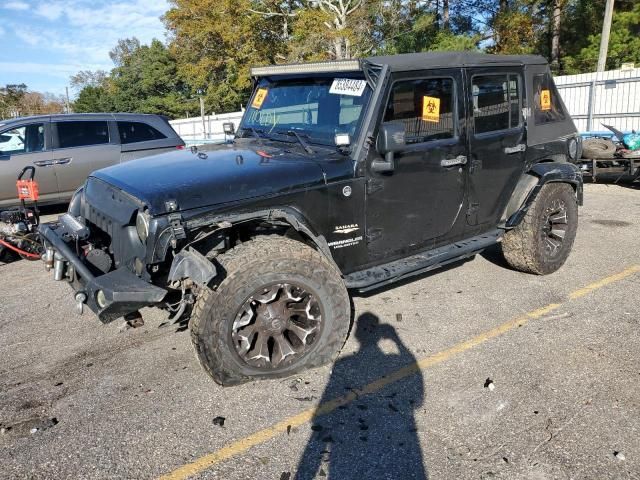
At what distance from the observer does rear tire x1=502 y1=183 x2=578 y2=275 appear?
480cm

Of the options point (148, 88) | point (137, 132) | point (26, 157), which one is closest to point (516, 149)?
point (137, 132)

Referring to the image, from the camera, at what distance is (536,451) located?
260 centimetres

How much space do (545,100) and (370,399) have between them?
3622 millimetres

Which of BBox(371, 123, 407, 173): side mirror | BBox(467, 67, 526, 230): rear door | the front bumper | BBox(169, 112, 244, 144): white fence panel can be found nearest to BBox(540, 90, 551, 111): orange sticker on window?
BBox(467, 67, 526, 230): rear door

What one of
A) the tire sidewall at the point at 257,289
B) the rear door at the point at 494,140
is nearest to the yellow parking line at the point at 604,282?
the rear door at the point at 494,140

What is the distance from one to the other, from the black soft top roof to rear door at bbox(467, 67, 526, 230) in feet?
0.24

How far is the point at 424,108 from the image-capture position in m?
3.93

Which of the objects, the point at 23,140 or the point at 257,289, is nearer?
the point at 257,289

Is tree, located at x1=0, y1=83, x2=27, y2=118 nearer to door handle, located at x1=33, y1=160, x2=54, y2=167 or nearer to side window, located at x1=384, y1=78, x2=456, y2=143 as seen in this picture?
door handle, located at x1=33, y1=160, x2=54, y2=167

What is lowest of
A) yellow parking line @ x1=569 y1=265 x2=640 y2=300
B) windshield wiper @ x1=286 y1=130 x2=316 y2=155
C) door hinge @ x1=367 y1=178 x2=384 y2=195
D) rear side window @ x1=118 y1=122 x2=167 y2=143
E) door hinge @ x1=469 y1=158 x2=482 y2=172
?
yellow parking line @ x1=569 y1=265 x2=640 y2=300

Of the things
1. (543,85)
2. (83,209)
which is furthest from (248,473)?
(543,85)

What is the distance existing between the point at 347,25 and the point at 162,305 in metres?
22.7

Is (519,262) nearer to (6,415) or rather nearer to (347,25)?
(6,415)

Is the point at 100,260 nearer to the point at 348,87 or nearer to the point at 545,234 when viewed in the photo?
the point at 348,87
